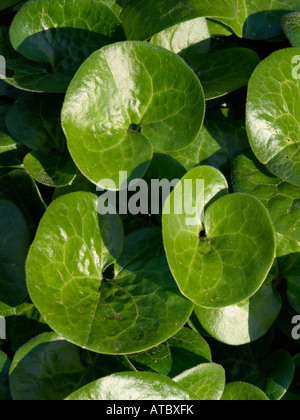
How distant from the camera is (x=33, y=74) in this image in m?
1.20

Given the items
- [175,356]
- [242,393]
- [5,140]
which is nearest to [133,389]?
[175,356]

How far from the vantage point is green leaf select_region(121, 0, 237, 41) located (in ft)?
3.78

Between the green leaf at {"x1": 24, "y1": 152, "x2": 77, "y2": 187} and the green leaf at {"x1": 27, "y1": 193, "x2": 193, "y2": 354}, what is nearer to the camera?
the green leaf at {"x1": 27, "y1": 193, "x2": 193, "y2": 354}

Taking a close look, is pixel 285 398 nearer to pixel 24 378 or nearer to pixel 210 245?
pixel 210 245

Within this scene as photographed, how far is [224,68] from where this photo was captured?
1.29m

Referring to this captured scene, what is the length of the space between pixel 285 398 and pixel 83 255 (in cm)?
64

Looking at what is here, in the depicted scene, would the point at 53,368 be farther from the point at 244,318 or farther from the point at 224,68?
the point at 224,68

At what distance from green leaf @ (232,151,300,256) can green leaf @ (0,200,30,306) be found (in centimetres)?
55

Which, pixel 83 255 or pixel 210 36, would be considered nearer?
pixel 83 255

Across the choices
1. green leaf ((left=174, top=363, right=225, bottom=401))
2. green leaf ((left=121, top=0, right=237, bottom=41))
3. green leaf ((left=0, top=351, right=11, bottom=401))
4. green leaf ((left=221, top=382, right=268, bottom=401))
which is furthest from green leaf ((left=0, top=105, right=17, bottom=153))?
green leaf ((left=221, top=382, right=268, bottom=401))

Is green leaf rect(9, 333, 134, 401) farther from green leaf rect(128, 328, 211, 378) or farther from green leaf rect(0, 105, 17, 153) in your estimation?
green leaf rect(0, 105, 17, 153)

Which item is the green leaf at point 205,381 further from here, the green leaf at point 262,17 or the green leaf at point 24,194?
the green leaf at point 262,17
